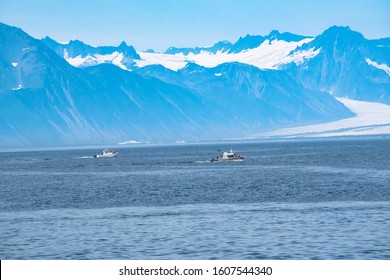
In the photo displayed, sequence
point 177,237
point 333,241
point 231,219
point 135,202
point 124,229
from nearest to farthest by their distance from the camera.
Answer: point 333,241 → point 177,237 → point 124,229 → point 231,219 → point 135,202

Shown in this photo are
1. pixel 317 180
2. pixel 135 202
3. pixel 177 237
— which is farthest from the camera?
pixel 317 180

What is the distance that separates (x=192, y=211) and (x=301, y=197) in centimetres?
1649

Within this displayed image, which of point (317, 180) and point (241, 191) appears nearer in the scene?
point (241, 191)

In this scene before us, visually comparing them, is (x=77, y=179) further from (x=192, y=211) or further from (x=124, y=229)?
(x=124, y=229)

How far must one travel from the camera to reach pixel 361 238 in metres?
51.1

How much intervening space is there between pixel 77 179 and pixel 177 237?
247 feet

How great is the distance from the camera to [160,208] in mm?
74938

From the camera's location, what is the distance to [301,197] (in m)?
83.6

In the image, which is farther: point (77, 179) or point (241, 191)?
point (77, 179)

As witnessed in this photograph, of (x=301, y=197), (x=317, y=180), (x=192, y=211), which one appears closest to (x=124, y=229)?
(x=192, y=211)

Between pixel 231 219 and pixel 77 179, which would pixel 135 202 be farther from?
pixel 77 179
